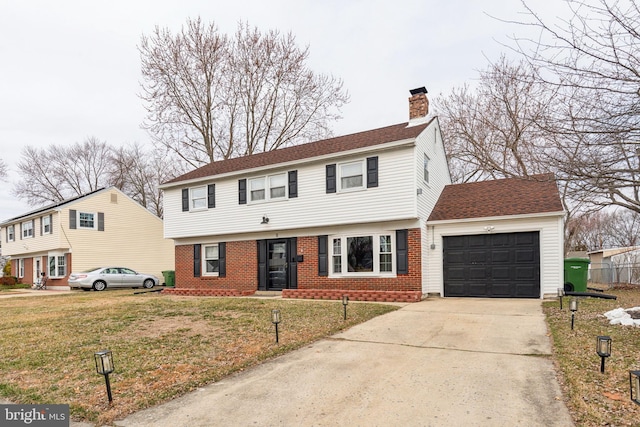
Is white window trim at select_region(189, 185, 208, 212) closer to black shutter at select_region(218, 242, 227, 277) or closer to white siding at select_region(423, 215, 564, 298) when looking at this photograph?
black shutter at select_region(218, 242, 227, 277)

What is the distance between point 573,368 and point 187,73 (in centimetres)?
2465

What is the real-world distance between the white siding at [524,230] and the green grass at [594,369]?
3.47m

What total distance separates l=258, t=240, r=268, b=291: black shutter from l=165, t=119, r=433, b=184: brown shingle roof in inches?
120

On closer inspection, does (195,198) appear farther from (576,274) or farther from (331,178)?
(576,274)

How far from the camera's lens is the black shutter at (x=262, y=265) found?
1530 centimetres

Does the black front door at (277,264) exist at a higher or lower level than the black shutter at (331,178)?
lower

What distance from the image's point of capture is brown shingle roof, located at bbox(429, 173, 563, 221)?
12156 mm

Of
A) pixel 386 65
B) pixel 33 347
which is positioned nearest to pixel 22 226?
pixel 33 347

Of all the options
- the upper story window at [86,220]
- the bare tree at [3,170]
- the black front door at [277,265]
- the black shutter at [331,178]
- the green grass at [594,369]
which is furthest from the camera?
the bare tree at [3,170]

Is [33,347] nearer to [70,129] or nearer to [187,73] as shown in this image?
[187,73]

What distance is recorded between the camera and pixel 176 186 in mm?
17344

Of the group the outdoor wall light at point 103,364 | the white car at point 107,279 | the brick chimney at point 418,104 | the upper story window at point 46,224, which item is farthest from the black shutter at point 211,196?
the upper story window at point 46,224

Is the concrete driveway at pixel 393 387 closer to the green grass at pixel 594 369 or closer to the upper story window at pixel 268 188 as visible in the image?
the green grass at pixel 594 369

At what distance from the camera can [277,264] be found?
1517cm
